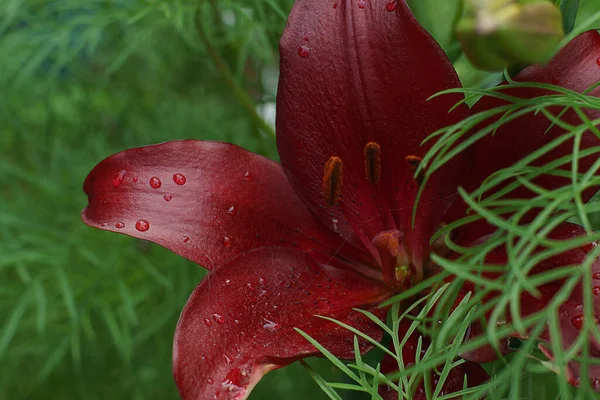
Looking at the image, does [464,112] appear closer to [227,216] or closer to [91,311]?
[227,216]

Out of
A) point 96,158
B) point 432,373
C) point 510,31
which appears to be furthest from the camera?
point 96,158

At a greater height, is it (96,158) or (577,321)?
(577,321)

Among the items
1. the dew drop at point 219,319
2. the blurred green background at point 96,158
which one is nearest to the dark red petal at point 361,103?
the dew drop at point 219,319

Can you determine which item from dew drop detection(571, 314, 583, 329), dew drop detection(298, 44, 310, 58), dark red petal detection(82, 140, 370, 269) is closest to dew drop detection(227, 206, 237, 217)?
dark red petal detection(82, 140, 370, 269)

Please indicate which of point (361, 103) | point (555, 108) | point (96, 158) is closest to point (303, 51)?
point (361, 103)

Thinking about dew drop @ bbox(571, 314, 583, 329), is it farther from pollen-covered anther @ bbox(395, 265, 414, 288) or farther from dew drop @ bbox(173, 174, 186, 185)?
dew drop @ bbox(173, 174, 186, 185)

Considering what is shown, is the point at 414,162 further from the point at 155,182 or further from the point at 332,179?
the point at 155,182

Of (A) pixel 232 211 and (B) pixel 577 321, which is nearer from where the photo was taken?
(B) pixel 577 321
